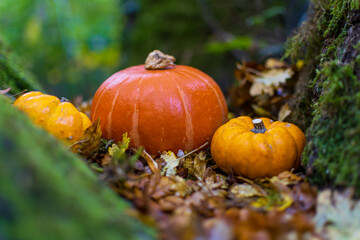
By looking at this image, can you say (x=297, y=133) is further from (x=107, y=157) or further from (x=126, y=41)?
(x=126, y=41)

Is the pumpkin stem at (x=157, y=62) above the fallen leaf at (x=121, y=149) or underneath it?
above

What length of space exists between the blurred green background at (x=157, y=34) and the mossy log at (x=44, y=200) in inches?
116

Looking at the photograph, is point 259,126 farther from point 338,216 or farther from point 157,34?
point 157,34

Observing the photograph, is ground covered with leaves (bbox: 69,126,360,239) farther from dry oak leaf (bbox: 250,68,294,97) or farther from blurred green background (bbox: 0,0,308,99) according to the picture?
blurred green background (bbox: 0,0,308,99)

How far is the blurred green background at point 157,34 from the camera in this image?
5.01 m

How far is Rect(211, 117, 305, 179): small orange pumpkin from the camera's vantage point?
1768 mm

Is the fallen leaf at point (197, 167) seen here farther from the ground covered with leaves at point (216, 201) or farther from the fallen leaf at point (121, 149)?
the fallen leaf at point (121, 149)

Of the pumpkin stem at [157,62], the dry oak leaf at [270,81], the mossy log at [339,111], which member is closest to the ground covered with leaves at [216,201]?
the mossy log at [339,111]

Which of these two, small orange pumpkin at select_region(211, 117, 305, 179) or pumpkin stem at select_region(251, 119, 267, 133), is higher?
pumpkin stem at select_region(251, 119, 267, 133)

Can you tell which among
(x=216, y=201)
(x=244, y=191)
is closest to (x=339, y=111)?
(x=244, y=191)

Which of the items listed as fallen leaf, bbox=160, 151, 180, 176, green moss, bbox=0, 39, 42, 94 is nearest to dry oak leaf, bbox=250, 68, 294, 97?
fallen leaf, bbox=160, 151, 180, 176

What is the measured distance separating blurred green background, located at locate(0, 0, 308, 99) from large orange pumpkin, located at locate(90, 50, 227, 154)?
204cm

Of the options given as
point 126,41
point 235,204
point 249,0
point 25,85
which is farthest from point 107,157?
point 126,41

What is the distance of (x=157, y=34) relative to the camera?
18.0 feet
